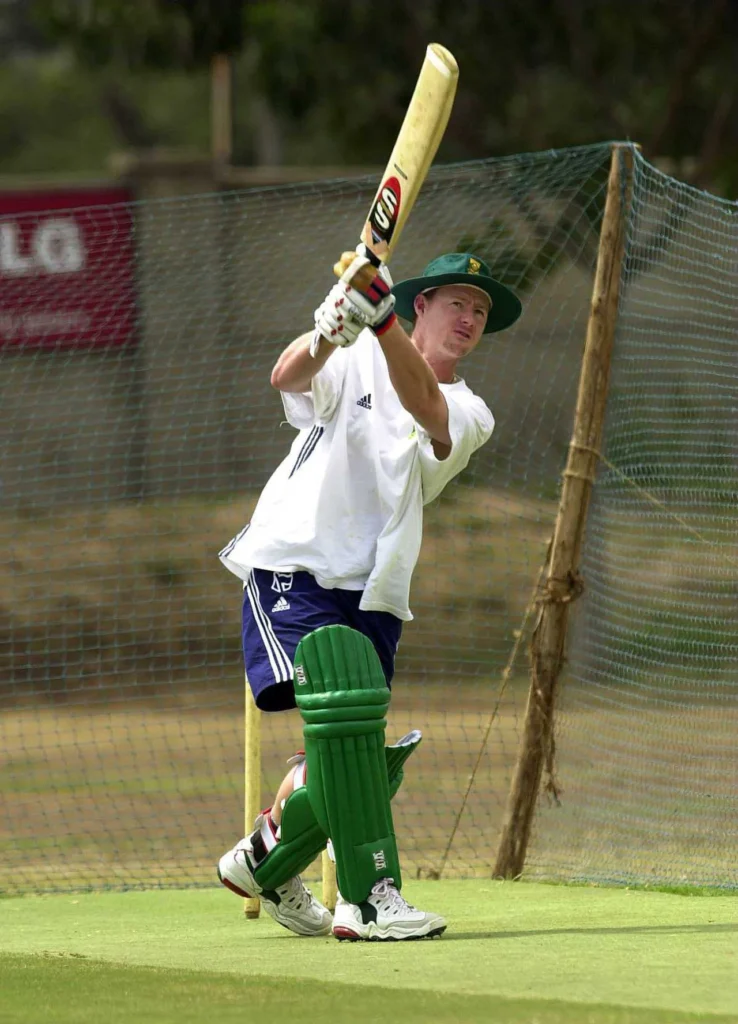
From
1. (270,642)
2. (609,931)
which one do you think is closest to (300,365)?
(270,642)

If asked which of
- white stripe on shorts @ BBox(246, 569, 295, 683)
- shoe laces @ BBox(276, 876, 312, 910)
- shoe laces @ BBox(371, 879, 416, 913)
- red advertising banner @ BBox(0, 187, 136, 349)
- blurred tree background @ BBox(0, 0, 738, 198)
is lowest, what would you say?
shoe laces @ BBox(276, 876, 312, 910)

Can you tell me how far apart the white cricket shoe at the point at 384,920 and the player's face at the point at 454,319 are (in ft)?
4.25

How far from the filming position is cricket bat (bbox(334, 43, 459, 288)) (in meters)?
3.70

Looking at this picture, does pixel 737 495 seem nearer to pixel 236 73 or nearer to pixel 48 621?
pixel 48 621

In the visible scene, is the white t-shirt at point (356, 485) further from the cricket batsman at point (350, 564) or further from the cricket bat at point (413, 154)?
the cricket bat at point (413, 154)

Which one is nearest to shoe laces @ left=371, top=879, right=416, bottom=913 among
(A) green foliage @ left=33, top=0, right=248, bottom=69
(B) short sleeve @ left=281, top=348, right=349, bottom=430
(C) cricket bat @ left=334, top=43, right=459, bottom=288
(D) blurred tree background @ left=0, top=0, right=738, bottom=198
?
(B) short sleeve @ left=281, top=348, right=349, bottom=430

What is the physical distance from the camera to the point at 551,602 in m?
5.59

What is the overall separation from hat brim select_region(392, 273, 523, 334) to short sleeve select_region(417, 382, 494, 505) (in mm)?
255

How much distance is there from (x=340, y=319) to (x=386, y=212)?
0.29 metres

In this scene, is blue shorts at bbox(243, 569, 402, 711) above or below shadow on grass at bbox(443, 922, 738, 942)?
above

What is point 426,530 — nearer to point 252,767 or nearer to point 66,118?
point 252,767

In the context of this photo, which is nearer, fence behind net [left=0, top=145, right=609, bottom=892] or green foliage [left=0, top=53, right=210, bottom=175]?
fence behind net [left=0, top=145, right=609, bottom=892]

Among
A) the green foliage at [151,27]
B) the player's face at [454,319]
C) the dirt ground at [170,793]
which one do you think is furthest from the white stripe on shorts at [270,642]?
the green foliage at [151,27]

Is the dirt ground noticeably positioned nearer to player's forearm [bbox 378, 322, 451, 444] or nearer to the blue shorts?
the blue shorts
